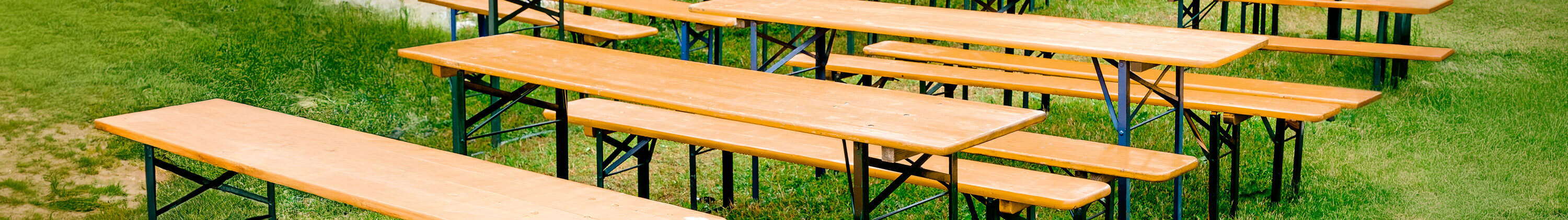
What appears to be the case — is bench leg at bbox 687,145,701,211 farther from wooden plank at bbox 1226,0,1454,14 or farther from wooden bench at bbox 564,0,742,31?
wooden plank at bbox 1226,0,1454,14

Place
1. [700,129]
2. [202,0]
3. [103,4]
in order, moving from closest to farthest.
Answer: [700,129] < [103,4] < [202,0]

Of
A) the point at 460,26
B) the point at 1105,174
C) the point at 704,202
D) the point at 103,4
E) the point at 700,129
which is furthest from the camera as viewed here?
the point at 460,26

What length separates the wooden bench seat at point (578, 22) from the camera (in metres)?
8.94

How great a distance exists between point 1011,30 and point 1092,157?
0.82m

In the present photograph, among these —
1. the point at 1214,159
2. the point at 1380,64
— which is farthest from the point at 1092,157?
the point at 1380,64

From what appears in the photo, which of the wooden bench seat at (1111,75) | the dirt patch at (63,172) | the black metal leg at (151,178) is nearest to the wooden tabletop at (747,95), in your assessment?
the black metal leg at (151,178)

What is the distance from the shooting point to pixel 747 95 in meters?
4.79

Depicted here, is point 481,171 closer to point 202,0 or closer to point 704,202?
point 704,202

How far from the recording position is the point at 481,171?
457 centimetres

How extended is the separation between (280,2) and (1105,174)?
23.9 feet

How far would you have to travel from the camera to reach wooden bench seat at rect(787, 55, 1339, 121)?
5.72 meters

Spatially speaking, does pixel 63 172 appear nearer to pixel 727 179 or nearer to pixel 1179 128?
pixel 727 179

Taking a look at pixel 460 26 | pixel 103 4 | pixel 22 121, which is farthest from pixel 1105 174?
pixel 460 26

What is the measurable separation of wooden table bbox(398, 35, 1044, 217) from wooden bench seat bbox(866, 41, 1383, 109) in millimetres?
2094
